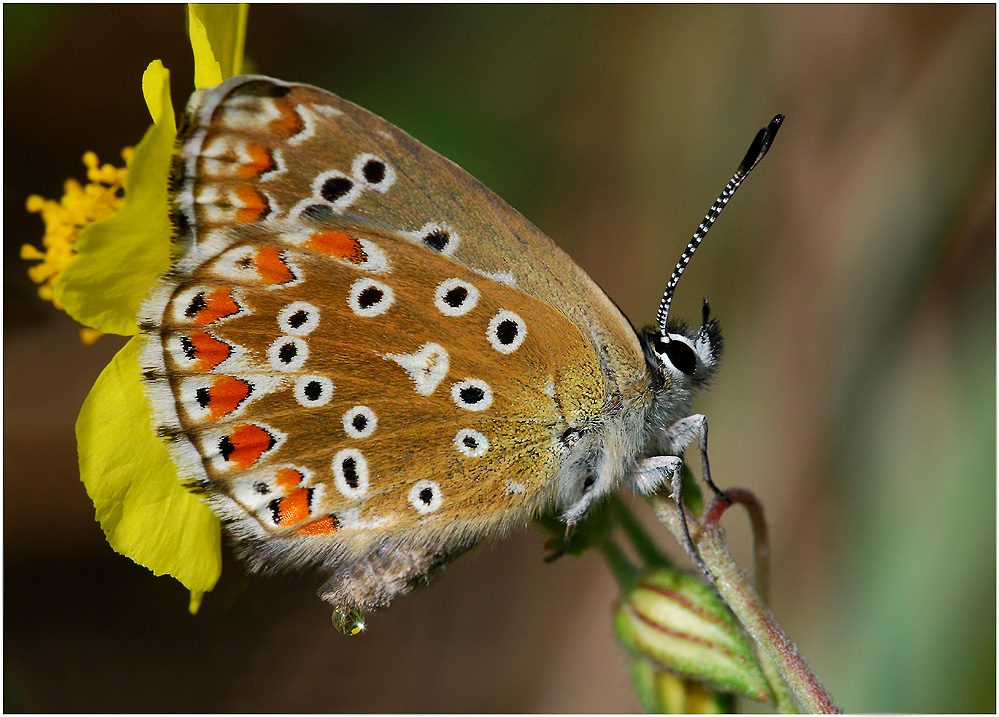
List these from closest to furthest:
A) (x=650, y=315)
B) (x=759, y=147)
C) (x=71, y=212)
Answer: (x=759, y=147) → (x=71, y=212) → (x=650, y=315)

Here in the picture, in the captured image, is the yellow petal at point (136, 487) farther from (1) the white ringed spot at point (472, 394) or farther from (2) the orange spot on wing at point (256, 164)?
(1) the white ringed spot at point (472, 394)

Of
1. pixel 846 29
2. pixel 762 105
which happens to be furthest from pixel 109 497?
pixel 846 29

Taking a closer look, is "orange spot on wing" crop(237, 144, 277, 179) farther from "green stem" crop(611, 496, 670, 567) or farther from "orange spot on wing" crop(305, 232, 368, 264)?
"green stem" crop(611, 496, 670, 567)

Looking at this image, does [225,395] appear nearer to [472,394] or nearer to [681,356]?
[472,394]

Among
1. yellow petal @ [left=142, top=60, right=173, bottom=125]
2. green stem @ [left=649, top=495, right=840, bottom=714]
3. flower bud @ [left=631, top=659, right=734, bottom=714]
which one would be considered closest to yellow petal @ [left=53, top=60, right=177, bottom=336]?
yellow petal @ [left=142, top=60, right=173, bottom=125]

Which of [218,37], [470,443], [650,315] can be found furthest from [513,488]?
[650,315]

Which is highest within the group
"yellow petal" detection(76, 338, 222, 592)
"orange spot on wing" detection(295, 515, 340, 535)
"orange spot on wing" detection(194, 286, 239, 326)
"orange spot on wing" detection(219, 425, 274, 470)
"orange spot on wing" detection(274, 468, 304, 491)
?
"orange spot on wing" detection(194, 286, 239, 326)
